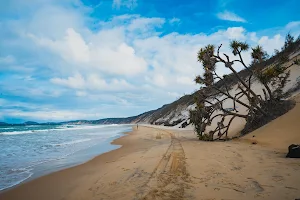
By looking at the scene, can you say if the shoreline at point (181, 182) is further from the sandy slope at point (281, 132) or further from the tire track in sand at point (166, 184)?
the sandy slope at point (281, 132)

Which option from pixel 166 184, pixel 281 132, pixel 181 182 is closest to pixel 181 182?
pixel 181 182

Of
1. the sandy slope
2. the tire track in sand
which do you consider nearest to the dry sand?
the tire track in sand

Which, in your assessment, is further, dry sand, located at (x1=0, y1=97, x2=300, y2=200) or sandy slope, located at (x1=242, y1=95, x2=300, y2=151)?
sandy slope, located at (x1=242, y1=95, x2=300, y2=151)

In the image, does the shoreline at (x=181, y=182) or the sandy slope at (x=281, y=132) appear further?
the sandy slope at (x=281, y=132)

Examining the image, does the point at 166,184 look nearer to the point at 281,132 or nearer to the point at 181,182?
the point at 181,182

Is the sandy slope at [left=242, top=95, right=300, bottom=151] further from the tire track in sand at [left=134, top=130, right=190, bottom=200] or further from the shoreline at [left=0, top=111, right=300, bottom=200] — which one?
the tire track in sand at [left=134, top=130, right=190, bottom=200]

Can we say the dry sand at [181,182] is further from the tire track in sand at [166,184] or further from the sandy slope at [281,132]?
the sandy slope at [281,132]

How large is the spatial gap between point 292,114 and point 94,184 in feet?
36.3

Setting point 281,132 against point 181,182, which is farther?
point 281,132

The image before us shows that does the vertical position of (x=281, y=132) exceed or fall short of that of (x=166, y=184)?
it exceeds it

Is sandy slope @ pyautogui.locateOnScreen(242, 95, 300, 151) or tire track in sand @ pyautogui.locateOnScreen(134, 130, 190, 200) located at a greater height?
sandy slope @ pyautogui.locateOnScreen(242, 95, 300, 151)

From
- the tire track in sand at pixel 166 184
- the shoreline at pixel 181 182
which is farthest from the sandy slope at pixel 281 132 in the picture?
the tire track in sand at pixel 166 184

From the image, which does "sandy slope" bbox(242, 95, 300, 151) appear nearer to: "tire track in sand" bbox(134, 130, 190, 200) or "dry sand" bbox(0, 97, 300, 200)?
"dry sand" bbox(0, 97, 300, 200)

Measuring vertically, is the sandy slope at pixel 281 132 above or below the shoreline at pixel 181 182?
above
